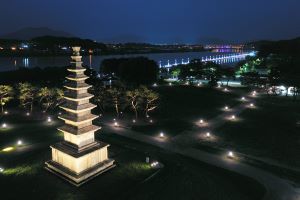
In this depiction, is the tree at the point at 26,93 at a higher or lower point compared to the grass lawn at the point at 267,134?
higher

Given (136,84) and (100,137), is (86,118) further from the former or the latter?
(136,84)

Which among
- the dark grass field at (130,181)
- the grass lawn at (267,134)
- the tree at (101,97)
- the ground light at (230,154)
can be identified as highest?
the tree at (101,97)

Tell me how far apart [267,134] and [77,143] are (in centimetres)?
Answer: 2536

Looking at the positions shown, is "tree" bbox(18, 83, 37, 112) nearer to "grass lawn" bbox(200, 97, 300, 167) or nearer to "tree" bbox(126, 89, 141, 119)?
"tree" bbox(126, 89, 141, 119)

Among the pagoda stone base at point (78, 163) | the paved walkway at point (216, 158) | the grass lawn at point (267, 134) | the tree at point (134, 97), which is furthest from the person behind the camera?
the tree at point (134, 97)

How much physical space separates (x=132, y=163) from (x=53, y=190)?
26.6 feet

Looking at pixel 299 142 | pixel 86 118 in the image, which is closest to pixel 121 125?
pixel 86 118

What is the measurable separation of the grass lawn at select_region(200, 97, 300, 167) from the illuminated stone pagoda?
50.4 feet

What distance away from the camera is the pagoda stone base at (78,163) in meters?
25.0

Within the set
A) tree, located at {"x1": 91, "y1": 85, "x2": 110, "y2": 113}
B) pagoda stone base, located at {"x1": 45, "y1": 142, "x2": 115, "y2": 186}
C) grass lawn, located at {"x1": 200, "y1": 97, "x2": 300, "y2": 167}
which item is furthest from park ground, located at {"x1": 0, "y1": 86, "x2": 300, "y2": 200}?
tree, located at {"x1": 91, "y1": 85, "x2": 110, "y2": 113}

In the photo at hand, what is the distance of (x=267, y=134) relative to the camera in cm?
3706

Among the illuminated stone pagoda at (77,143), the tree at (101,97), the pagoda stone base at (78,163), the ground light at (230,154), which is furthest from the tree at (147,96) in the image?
the illuminated stone pagoda at (77,143)

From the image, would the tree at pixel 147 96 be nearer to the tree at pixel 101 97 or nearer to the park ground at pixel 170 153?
the park ground at pixel 170 153

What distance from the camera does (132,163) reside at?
28047mm
